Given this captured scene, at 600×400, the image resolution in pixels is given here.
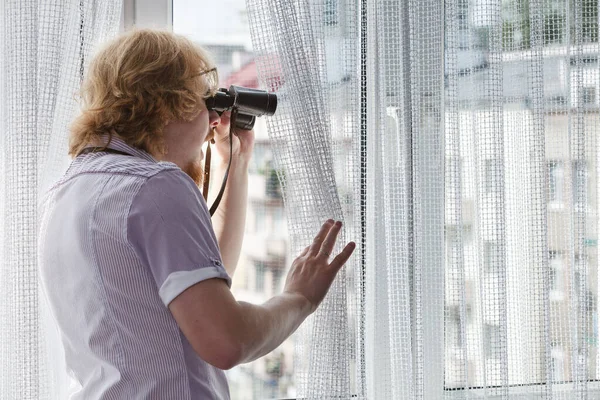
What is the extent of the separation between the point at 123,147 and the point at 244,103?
0.90ft

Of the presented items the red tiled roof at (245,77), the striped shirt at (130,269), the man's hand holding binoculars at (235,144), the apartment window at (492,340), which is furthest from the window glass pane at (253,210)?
the striped shirt at (130,269)

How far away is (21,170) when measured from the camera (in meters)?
1.17

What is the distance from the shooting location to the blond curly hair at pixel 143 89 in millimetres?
956

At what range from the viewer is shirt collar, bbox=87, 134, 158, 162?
945mm

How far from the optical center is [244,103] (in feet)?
3.79

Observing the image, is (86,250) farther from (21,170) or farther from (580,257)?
(580,257)

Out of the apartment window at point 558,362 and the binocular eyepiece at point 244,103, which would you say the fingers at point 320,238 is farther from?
the apartment window at point 558,362

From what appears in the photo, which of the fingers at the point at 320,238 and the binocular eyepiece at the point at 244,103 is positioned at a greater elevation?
the binocular eyepiece at the point at 244,103

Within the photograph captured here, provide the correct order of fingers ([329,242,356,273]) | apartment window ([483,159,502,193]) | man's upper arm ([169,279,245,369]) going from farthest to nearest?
apartment window ([483,159,502,193])
fingers ([329,242,356,273])
man's upper arm ([169,279,245,369])

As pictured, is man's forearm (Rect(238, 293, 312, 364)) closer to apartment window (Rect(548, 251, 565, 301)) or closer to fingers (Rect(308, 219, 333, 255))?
fingers (Rect(308, 219, 333, 255))

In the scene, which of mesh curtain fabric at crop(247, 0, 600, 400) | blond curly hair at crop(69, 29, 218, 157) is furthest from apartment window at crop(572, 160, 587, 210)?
blond curly hair at crop(69, 29, 218, 157)

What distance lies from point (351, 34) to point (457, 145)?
11.8 inches

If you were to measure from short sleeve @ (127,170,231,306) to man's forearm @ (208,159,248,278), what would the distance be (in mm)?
409

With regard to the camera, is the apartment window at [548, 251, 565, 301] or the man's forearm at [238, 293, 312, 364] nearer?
the man's forearm at [238, 293, 312, 364]
